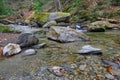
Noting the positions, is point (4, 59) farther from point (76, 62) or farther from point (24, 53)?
point (76, 62)

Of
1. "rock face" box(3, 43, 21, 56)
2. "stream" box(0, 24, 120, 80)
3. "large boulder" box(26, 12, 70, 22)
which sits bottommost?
"large boulder" box(26, 12, 70, 22)

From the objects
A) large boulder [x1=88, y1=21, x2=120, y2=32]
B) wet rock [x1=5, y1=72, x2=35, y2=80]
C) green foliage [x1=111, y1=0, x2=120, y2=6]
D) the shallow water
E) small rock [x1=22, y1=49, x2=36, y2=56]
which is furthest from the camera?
green foliage [x1=111, y1=0, x2=120, y2=6]

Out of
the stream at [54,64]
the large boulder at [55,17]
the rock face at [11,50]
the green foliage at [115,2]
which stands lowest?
the large boulder at [55,17]

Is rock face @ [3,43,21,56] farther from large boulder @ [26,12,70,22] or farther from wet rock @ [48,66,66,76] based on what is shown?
large boulder @ [26,12,70,22]

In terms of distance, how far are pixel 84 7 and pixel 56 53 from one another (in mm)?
16088

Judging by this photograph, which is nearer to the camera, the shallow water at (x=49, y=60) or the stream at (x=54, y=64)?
the stream at (x=54, y=64)

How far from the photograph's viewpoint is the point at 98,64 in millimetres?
6387

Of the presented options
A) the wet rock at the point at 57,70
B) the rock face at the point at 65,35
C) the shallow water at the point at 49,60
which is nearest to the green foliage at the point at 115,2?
the rock face at the point at 65,35

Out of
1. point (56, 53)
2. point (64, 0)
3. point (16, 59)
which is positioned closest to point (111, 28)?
point (56, 53)

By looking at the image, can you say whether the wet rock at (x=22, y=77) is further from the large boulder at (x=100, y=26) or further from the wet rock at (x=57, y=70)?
the large boulder at (x=100, y=26)

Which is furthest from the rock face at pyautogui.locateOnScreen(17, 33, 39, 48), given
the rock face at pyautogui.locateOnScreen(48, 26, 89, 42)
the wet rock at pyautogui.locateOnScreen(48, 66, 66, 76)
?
the wet rock at pyautogui.locateOnScreen(48, 66, 66, 76)

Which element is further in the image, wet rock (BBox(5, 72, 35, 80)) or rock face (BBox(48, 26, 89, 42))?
rock face (BBox(48, 26, 89, 42))

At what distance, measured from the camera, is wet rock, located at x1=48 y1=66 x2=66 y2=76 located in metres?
5.72

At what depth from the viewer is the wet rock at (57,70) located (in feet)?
18.8
